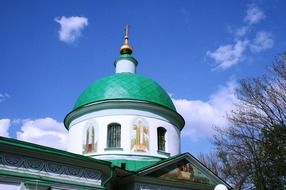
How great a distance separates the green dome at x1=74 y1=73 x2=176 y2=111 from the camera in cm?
1948

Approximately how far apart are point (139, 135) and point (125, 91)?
9.03 feet

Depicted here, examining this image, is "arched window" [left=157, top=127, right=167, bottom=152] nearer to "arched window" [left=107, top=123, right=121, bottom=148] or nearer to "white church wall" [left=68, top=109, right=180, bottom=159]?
"white church wall" [left=68, top=109, right=180, bottom=159]

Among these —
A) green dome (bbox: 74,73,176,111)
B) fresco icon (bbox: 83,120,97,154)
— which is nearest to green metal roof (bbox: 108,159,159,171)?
fresco icon (bbox: 83,120,97,154)

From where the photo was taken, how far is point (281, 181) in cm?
2006

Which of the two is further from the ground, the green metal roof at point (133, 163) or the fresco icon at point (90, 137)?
the fresco icon at point (90, 137)

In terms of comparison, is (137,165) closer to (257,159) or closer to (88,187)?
(88,187)

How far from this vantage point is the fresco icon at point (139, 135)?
18359 mm

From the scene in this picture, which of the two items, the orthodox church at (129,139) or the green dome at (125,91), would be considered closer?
the orthodox church at (129,139)

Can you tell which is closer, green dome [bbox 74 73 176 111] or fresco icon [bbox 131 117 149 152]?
fresco icon [bbox 131 117 149 152]

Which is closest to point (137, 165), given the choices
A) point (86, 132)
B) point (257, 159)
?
point (86, 132)

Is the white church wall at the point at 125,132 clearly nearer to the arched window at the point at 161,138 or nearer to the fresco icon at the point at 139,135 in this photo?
the fresco icon at the point at 139,135

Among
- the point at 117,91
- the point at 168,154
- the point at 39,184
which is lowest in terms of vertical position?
the point at 39,184

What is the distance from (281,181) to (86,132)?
465 inches

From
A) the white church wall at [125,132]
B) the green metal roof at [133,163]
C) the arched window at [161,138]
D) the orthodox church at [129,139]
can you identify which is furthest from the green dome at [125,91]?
the green metal roof at [133,163]
